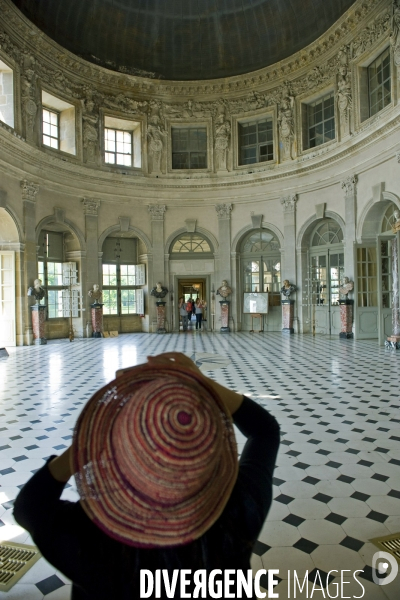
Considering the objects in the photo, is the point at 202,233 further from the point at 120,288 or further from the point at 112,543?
the point at 112,543

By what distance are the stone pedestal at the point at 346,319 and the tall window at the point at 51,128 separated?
39.1 feet

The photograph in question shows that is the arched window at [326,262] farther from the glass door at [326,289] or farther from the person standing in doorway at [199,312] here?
the person standing in doorway at [199,312]

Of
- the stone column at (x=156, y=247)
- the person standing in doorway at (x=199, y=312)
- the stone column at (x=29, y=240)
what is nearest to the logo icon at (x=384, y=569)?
the stone column at (x=29, y=240)

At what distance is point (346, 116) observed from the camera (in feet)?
49.0

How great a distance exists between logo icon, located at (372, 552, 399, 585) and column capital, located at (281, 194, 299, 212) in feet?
51.3

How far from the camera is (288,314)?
17047 millimetres

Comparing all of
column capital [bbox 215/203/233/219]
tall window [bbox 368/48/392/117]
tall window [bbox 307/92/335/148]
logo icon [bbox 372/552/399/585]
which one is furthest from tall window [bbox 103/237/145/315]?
logo icon [bbox 372/552/399/585]

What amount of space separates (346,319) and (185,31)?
42.8 feet

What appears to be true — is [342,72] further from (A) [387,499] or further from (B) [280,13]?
(A) [387,499]

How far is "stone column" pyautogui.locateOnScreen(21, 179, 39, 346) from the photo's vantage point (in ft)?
47.4

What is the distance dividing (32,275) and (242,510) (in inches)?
581

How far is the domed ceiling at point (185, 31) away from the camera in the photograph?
16.0m

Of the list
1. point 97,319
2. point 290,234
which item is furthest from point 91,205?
point 290,234

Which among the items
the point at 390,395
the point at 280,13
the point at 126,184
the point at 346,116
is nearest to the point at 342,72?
the point at 346,116
